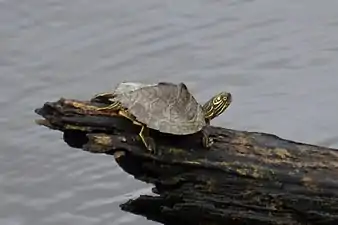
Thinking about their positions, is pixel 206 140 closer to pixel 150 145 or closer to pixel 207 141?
pixel 207 141

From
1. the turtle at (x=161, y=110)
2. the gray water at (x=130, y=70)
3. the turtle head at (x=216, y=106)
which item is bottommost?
the turtle at (x=161, y=110)

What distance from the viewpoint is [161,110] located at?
236 cm

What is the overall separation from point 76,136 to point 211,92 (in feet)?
4.55

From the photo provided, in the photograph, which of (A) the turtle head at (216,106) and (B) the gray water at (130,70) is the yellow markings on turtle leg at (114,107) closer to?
(A) the turtle head at (216,106)

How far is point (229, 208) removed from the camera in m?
2.30

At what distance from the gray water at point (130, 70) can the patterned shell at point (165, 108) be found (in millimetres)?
759

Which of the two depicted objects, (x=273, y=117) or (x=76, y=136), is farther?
(x=273, y=117)

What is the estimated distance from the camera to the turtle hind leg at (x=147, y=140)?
228 cm

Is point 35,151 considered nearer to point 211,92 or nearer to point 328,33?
point 211,92

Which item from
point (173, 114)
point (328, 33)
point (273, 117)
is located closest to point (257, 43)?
point (328, 33)

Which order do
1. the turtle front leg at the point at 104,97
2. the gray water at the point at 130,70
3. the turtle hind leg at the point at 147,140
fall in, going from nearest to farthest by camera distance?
the turtle hind leg at the point at 147,140, the turtle front leg at the point at 104,97, the gray water at the point at 130,70

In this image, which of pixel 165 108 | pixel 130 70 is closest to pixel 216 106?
pixel 165 108

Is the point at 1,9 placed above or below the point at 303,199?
above

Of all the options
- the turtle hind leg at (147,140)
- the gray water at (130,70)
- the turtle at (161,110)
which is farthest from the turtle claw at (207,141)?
the gray water at (130,70)
